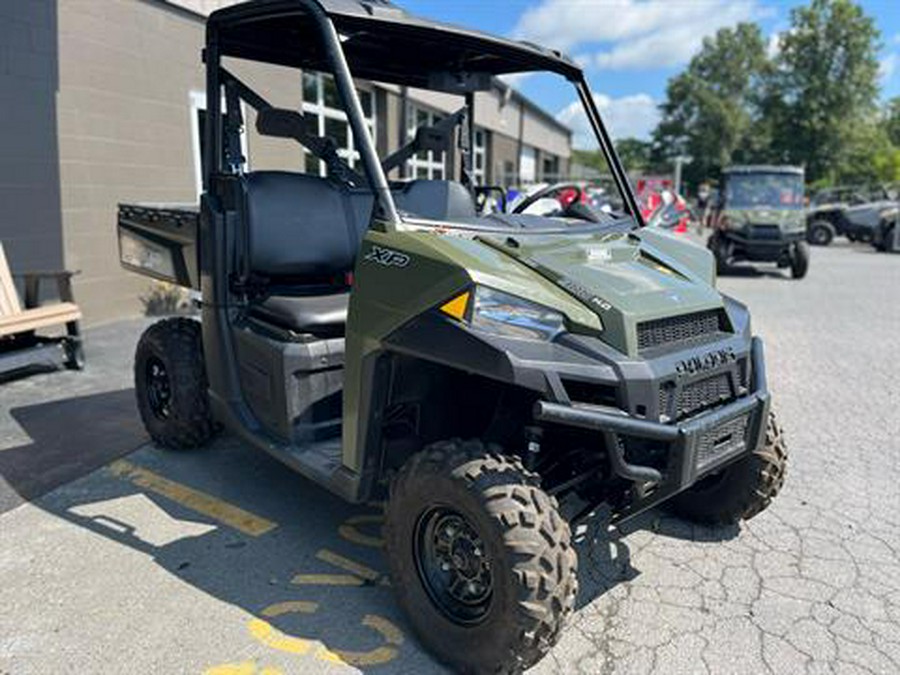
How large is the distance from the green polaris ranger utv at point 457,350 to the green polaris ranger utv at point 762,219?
10.5 m

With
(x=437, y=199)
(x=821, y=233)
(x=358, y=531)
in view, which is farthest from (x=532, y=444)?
(x=821, y=233)

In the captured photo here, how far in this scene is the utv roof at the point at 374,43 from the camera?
2.81 m

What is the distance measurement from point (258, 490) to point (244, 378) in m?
0.67

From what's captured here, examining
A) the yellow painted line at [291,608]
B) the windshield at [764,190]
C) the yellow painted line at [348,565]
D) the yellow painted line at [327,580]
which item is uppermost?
the windshield at [764,190]

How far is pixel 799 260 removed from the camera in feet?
42.9

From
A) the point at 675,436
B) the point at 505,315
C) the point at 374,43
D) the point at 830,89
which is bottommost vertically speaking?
the point at 675,436

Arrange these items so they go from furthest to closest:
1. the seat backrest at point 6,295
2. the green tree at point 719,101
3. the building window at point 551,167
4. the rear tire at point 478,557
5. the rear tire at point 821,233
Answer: the green tree at point 719,101, the building window at point 551,167, the rear tire at point 821,233, the seat backrest at point 6,295, the rear tire at point 478,557

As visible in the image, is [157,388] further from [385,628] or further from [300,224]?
[385,628]

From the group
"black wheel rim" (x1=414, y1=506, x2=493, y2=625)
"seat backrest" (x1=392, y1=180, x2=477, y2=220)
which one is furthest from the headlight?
"seat backrest" (x1=392, y1=180, x2=477, y2=220)

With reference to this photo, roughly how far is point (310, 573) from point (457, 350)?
135cm

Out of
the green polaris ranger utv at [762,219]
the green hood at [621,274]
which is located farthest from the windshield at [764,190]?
the green hood at [621,274]

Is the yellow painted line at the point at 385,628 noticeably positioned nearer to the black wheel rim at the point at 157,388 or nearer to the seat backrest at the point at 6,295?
the black wheel rim at the point at 157,388

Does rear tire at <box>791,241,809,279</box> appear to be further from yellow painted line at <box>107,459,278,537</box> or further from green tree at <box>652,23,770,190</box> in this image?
green tree at <box>652,23,770,190</box>

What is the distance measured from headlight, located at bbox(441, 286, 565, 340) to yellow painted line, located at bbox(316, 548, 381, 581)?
51.9 inches
